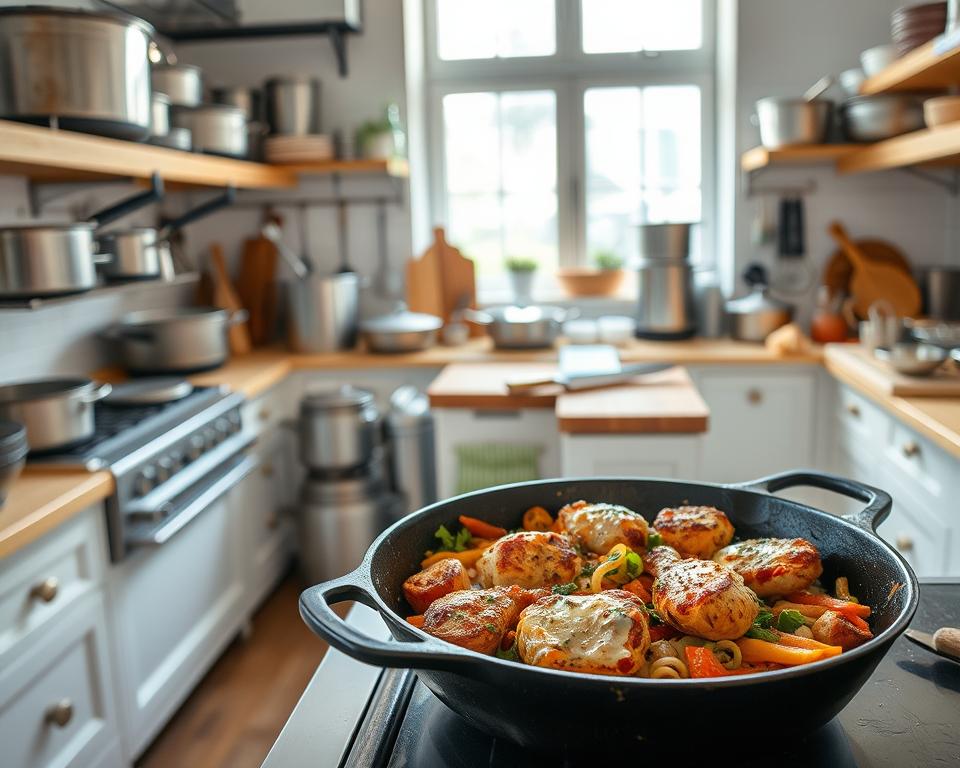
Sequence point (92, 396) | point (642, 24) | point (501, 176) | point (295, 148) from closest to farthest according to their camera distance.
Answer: point (92, 396), point (295, 148), point (642, 24), point (501, 176)

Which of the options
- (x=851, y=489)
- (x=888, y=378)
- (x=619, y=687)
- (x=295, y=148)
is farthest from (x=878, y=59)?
(x=619, y=687)

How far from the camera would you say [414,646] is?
637 millimetres

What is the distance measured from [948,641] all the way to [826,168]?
3.02 metres

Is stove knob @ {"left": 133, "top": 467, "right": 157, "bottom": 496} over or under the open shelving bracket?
under

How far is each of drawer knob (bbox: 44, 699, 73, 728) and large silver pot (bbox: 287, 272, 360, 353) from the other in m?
1.80

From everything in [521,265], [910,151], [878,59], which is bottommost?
[521,265]

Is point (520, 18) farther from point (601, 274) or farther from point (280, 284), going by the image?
point (280, 284)

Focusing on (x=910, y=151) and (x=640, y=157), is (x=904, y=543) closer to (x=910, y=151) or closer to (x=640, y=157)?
(x=910, y=151)

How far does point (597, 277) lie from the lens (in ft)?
12.2

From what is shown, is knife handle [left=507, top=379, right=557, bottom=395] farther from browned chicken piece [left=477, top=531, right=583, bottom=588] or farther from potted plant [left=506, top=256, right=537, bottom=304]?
browned chicken piece [left=477, top=531, right=583, bottom=588]

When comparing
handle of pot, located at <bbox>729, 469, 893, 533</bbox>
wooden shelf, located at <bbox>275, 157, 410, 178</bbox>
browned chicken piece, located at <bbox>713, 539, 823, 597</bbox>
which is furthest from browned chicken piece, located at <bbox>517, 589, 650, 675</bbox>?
wooden shelf, located at <bbox>275, 157, 410, 178</bbox>

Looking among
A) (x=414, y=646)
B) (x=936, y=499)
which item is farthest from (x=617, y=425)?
(x=414, y=646)

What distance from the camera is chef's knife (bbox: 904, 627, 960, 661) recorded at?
0.81m

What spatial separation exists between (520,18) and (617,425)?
2.14 metres
